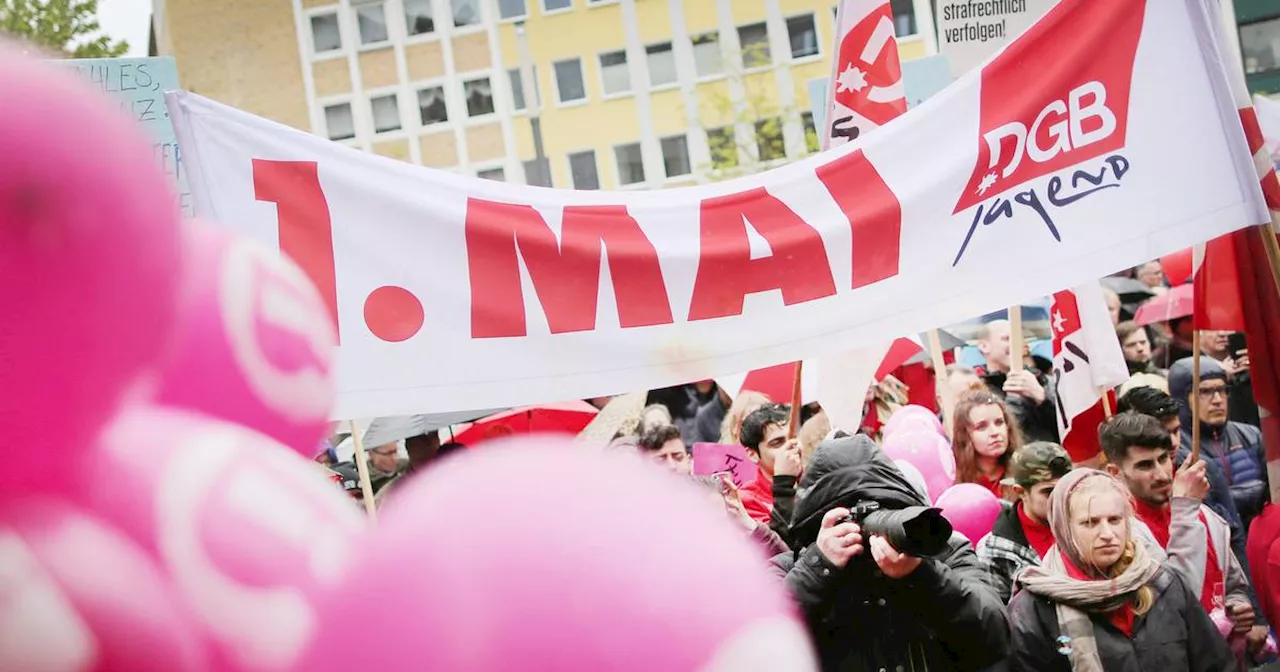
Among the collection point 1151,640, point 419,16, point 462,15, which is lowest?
point 1151,640

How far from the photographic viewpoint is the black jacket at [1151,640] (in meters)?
3.99

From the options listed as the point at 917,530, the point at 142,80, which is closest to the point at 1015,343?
the point at 917,530

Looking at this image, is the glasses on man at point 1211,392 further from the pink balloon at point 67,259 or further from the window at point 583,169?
the window at point 583,169

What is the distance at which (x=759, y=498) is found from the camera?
532cm

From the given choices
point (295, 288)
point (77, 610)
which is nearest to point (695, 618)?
point (77, 610)

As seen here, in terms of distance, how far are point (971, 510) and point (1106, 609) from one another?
0.69m

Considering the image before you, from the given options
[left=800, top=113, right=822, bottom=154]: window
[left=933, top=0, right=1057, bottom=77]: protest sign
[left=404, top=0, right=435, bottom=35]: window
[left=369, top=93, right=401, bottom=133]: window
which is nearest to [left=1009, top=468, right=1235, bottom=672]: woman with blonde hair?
[left=933, top=0, right=1057, bottom=77]: protest sign

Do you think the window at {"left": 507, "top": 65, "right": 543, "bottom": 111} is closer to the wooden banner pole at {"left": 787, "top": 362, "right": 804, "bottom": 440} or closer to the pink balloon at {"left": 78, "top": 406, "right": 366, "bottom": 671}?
the wooden banner pole at {"left": 787, "top": 362, "right": 804, "bottom": 440}

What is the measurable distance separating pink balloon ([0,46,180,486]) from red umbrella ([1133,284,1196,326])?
26.9ft

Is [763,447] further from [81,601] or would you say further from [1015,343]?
[81,601]

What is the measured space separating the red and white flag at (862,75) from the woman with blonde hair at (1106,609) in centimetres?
213

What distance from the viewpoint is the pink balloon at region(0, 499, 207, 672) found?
145 centimetres

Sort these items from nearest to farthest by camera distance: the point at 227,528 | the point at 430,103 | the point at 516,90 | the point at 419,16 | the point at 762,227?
the point at 227,528, the point at 762,227, the point at 516,90, the point at 430,103, the point at 419,16

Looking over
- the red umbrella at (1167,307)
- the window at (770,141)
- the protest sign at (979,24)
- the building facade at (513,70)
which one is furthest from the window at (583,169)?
the protest sign at (979,24)
